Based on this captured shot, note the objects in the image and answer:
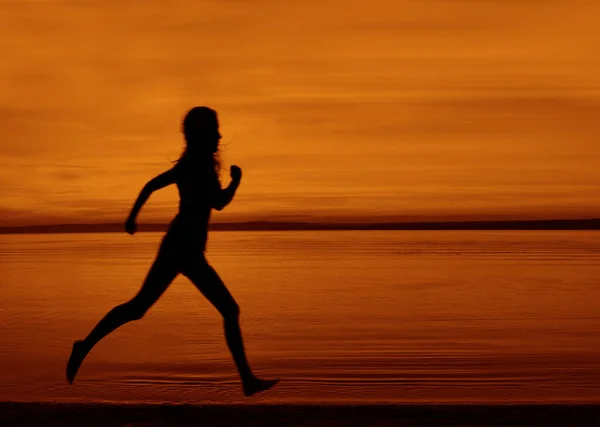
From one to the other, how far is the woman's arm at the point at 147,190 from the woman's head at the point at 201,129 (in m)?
0.22

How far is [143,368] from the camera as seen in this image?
8180 millimetres

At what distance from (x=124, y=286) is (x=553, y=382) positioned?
39.0 ft

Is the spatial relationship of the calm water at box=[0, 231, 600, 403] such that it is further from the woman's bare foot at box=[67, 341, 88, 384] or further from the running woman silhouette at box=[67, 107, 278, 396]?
the running woman silhouette at box=[67, 107, 278, 396]

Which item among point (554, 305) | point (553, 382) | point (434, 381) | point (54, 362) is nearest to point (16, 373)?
point (54, 362)

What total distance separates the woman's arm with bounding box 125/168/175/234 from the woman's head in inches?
8.6

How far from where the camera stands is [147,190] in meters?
5.78

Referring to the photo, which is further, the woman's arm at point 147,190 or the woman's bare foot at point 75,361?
the woman's bare foot at point 75,361

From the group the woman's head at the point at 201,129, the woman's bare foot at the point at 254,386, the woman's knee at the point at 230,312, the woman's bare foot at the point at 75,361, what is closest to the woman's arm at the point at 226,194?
the woman's head at the point at 201,129

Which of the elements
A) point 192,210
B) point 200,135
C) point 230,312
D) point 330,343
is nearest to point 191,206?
point 192,210

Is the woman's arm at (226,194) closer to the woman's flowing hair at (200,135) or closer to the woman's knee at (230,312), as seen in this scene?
the woman's flowing hair at (200,135)
